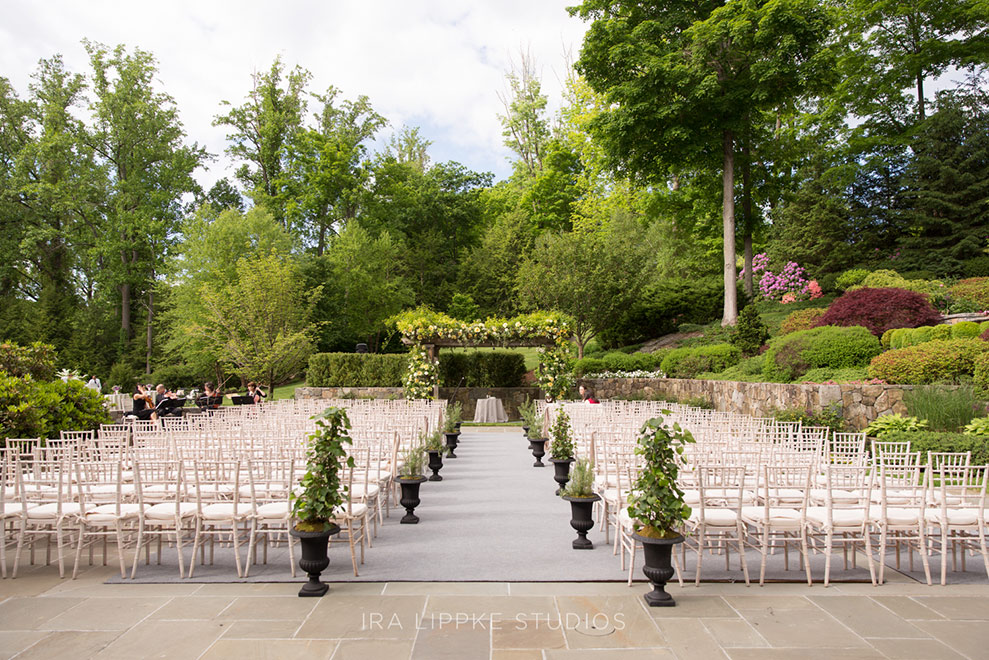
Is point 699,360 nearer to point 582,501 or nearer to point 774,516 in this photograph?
point 582,501

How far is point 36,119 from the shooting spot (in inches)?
1340

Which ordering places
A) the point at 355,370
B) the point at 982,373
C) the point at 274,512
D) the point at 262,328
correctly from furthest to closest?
the point at 355,370
the point at 262,328
the point at 982,373
the point at 274,512

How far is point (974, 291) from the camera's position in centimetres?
1605

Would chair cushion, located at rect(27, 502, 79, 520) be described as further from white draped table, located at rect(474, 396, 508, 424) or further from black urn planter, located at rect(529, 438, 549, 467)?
white draped table, located at rect(474, 396, 508, 424)

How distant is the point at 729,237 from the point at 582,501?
1901 centimetres

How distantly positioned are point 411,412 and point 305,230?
2942 cm

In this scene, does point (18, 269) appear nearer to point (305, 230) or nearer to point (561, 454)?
point (305, 230)

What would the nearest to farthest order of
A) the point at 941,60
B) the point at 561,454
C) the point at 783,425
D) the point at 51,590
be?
the point at 51,590, the point at 561,454, the point at 783,425, the point at 941,60

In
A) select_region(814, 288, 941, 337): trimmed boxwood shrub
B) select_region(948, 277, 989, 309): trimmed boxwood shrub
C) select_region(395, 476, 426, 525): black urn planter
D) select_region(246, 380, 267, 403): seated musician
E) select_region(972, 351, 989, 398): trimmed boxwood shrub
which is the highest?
select_region(948, 277, 989, 309): trimmed boxwood shrub

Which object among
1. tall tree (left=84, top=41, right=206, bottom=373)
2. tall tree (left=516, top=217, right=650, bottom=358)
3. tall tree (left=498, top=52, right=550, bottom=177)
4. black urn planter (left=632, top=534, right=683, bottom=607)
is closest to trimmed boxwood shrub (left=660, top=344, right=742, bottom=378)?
tall tree (left=516, top=217, right=650, bottom=358)

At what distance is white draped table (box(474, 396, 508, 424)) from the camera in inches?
804

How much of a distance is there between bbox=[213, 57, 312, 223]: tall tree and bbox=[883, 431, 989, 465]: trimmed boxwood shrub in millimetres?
34547

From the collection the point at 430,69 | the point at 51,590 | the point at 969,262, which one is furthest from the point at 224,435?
the point at 969,262

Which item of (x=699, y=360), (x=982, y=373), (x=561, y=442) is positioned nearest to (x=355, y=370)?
(x=699, y=360)
